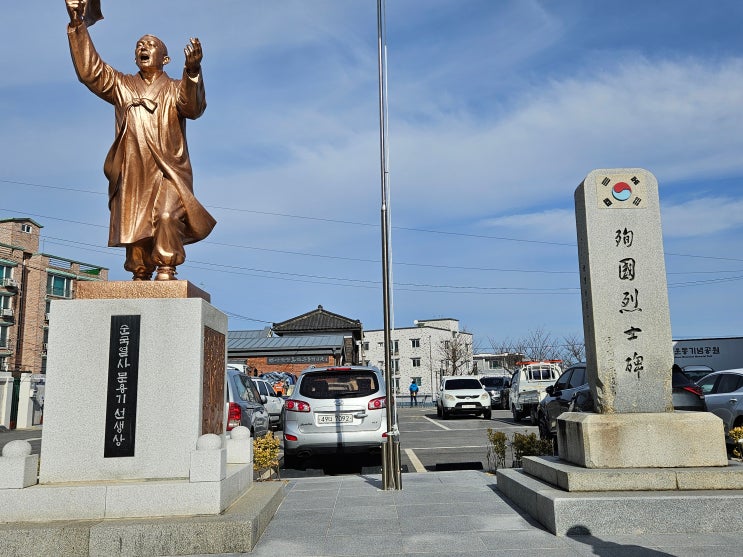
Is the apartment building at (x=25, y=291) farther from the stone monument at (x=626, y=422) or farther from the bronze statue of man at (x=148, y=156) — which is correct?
the stone monument at (x=626, y=422)

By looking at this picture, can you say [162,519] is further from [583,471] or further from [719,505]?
[719,505]

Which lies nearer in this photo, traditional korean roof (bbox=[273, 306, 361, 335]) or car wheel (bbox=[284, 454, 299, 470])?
Answer: car wheel (bbox=[284, 454, 299, 470])

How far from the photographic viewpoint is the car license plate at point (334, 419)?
9.07 metres

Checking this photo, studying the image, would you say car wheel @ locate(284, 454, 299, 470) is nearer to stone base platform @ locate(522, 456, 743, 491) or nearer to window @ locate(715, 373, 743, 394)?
stone base platform @ locate(522, 456, 743, 491)

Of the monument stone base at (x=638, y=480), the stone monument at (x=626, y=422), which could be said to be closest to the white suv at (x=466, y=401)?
the stone monument at (x=626, y=422)

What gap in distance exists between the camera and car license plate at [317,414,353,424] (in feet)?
29.8

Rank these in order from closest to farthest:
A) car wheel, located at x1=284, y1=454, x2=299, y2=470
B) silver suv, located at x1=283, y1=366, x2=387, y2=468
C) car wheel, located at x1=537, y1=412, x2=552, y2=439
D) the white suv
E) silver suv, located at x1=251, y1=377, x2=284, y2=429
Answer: silver suv, located at x1=283, y1=366, x2=387, y2=468 < car wheel, located at x1=284, y1=454, x2=299, y2=470 < car wheel, located at x1=537, y1=412, x2=552, y2=439 < silver suv, located at x1=251, y1=377, x2=284, y2=429 < the white suv

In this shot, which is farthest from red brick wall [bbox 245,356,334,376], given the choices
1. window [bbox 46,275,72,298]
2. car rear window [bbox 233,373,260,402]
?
car rear window [bbox 233,373,260,402]

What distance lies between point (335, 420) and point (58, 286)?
41.3 metres

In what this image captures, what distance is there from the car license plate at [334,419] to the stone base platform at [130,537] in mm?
4547

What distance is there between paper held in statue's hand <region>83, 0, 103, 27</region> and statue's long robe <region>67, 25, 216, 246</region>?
117mm

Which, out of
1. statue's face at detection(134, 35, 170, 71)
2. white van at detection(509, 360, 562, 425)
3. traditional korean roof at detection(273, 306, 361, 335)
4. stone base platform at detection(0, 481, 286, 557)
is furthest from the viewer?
traditional korean roof at detection(273, 306, 361, 335)

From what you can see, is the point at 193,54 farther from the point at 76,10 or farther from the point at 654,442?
the point at 654,442

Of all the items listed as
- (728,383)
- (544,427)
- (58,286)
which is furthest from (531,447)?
(58,286)
